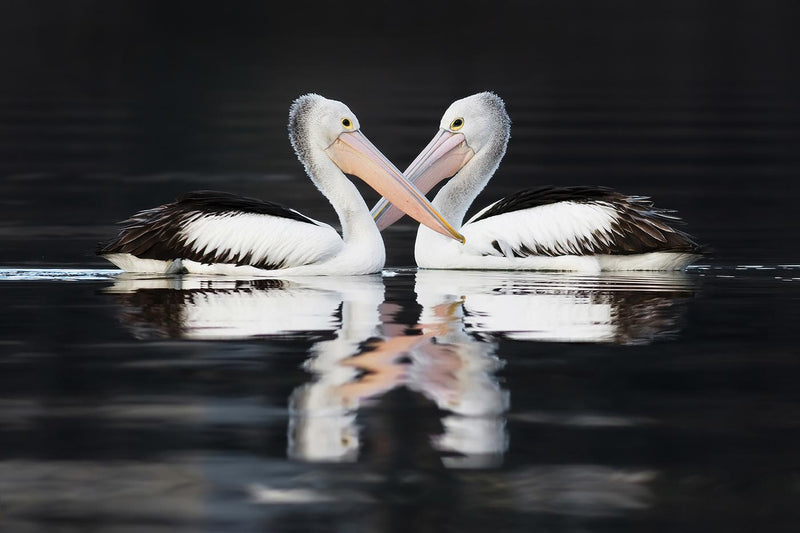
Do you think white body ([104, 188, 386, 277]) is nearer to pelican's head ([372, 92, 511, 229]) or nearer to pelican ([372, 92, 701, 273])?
pelican ([372, 92, 701, 273])


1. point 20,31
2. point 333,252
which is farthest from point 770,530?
point 20,31

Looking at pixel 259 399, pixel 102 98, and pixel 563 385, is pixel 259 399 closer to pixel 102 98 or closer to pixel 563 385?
pixel 563 385

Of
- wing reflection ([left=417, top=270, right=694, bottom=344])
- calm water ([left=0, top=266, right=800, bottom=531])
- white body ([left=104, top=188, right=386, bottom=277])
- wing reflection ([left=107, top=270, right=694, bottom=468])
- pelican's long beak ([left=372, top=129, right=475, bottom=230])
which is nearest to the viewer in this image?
calm water ([left=0, top=266, right=800, bottom=531])

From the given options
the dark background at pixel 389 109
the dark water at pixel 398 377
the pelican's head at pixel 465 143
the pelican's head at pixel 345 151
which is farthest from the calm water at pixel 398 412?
the dark background at pixel 389 109

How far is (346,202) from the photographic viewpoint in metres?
10.9

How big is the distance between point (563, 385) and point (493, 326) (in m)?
1.55

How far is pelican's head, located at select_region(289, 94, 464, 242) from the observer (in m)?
10.9

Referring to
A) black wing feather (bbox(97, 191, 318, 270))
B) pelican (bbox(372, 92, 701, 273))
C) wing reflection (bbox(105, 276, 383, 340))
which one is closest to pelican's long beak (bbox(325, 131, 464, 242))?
pelican (bbox(372, 92, 701, 273))

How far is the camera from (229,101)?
107 ft

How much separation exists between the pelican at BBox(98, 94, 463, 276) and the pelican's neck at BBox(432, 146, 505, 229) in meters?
1.24

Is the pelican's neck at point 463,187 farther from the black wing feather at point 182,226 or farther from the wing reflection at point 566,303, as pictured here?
the black wing feather at point 182,226

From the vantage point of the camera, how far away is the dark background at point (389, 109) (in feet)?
50.9

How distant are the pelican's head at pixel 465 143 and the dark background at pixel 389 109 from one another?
0.67m

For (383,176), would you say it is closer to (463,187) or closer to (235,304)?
(463,187)
